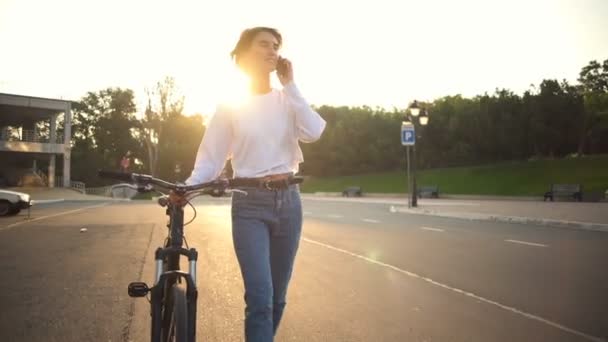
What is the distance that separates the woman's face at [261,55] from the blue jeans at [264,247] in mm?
710

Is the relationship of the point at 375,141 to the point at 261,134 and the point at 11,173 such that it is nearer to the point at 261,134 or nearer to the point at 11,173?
the point at 11,173

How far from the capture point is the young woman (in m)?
2.97

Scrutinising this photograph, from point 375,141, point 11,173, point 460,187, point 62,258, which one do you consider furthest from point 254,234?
point 375,141

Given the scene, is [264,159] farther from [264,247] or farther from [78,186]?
[78,186]

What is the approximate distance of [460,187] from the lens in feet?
160

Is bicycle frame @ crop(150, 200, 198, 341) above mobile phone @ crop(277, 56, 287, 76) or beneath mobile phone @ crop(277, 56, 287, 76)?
beneath

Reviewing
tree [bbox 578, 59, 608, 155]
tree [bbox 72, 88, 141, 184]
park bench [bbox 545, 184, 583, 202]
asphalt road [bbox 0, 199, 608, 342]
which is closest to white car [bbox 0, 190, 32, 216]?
asphalt road [bbox 0, 199, 608, 342]

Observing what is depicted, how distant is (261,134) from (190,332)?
112 cm

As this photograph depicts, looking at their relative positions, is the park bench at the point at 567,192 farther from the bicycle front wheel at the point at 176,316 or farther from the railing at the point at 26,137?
the railing at the point at 26,137

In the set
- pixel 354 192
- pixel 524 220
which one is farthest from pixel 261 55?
pixel 354 192

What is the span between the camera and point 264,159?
3.18 metres

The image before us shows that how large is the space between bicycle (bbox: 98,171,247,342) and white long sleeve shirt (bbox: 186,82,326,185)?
210 mm

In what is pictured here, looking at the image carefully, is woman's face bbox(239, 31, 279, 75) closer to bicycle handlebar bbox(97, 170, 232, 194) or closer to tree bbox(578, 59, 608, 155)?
bicycle handlebar bbox(97, 170, 232, 194)

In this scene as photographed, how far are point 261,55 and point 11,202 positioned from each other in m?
20.4
